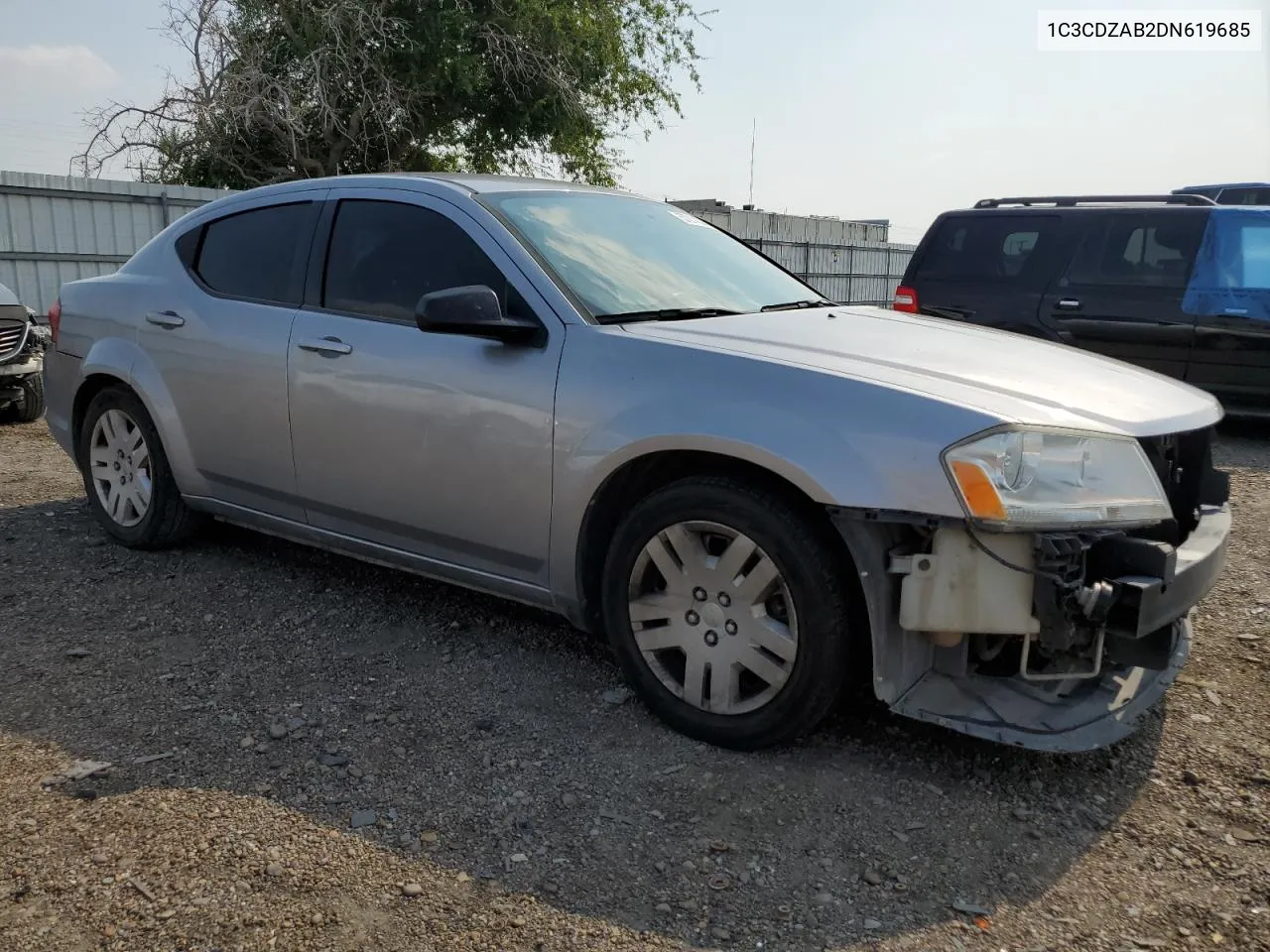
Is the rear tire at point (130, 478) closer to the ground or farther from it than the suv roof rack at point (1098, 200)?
closer to the ground

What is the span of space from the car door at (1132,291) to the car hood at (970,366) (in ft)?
15.2

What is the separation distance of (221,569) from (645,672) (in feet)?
8.01

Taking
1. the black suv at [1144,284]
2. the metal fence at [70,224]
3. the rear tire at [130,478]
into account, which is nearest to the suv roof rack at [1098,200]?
the black suv at [1144,284]

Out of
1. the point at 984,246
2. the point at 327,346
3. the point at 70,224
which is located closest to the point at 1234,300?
the point at 984,246

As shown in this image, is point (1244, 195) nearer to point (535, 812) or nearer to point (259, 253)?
point (259, 253)

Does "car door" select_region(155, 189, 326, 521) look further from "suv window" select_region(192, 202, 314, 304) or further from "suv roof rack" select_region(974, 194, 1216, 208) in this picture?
"suv roof rack" select_region(974, 194, 1216, 208)

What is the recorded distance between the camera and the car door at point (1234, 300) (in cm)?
767

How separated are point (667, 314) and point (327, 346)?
1.28 metres

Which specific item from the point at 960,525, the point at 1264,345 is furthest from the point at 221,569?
the point at 1264,345

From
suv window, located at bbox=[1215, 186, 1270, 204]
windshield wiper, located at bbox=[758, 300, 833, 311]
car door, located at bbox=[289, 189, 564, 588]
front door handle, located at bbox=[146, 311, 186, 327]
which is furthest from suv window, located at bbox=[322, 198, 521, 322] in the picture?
suv window, located at bbox=[1215, 186, 1270, 204]

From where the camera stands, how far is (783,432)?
2.86 m

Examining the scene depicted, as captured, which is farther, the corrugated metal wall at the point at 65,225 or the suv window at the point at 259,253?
the corrugated metal wall at the point at 65,225

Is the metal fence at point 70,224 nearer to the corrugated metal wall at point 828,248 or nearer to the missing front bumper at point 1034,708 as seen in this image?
the corrugated metal wall at point 828,248

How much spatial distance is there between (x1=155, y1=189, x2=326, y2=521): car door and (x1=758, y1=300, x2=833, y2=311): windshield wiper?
1.81 metres
